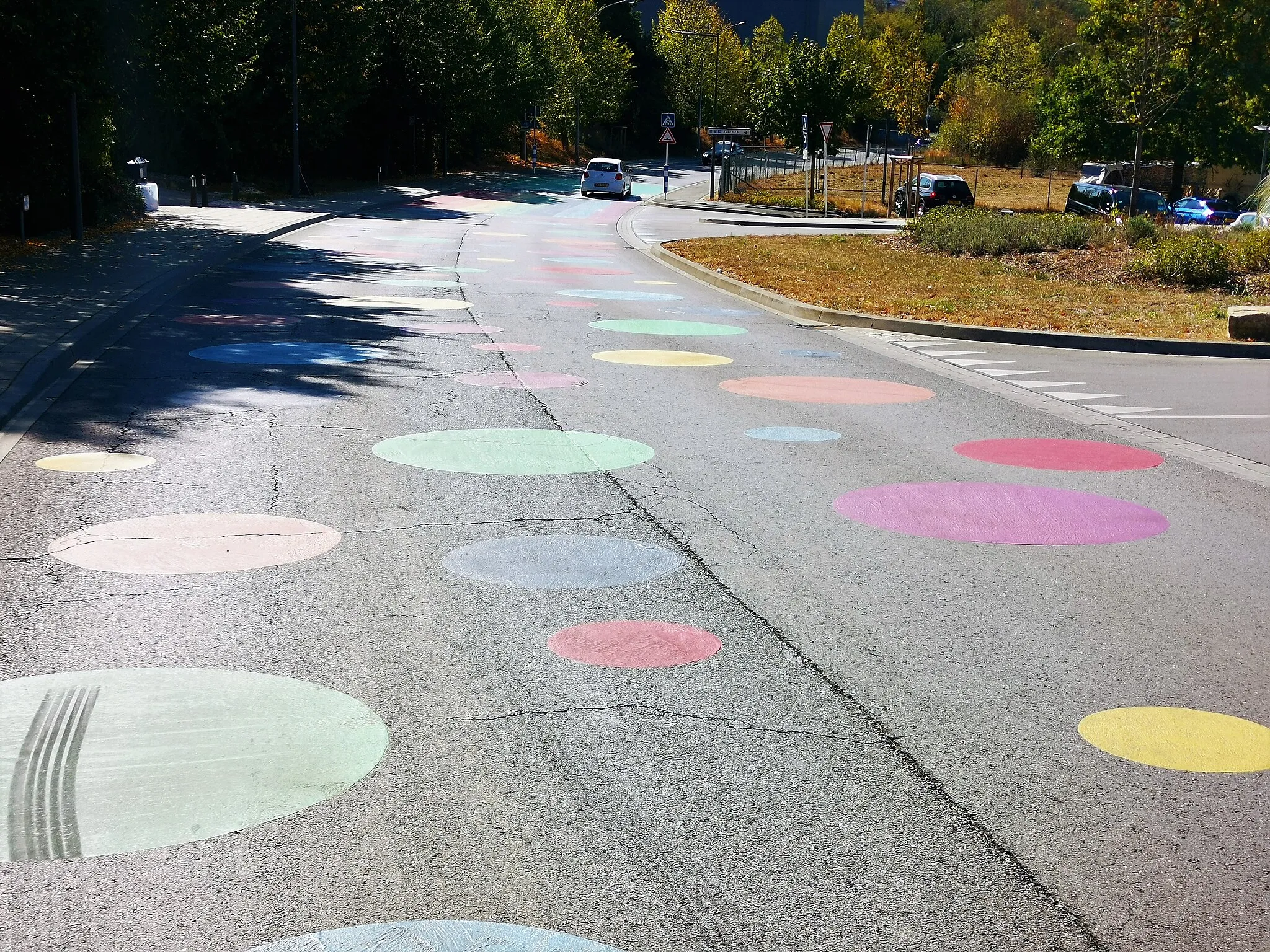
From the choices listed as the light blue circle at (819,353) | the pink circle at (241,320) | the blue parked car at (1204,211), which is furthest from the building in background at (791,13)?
the light blue circle at (819,353)

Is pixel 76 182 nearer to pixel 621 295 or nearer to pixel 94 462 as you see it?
pixel 621 295

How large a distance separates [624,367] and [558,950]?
10.1m

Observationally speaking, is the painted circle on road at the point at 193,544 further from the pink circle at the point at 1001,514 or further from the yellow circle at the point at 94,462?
the pink circle at the point at 1001,514

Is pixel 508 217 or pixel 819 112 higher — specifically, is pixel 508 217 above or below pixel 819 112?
below

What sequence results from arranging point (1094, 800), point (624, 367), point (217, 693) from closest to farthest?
1. point (1094, 800)
2. point (217, 693)
3. point (624, 367)

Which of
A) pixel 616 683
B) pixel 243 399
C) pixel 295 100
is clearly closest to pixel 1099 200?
pixel 295 100

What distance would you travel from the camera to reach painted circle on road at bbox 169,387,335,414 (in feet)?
34.3

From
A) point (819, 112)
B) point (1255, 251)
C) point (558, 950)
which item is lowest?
point (558, 950)

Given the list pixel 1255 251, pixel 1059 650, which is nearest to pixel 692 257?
pixel 1255 251

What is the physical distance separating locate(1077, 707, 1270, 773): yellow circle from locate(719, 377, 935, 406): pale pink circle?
6.96 meters

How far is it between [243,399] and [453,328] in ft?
16.8

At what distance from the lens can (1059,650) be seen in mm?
5613

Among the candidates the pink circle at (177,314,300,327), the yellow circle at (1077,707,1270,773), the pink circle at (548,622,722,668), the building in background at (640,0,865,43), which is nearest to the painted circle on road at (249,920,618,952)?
the pink circle at (548,622,722,668)

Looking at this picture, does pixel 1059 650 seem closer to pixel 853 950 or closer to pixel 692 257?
pixel 853 950
